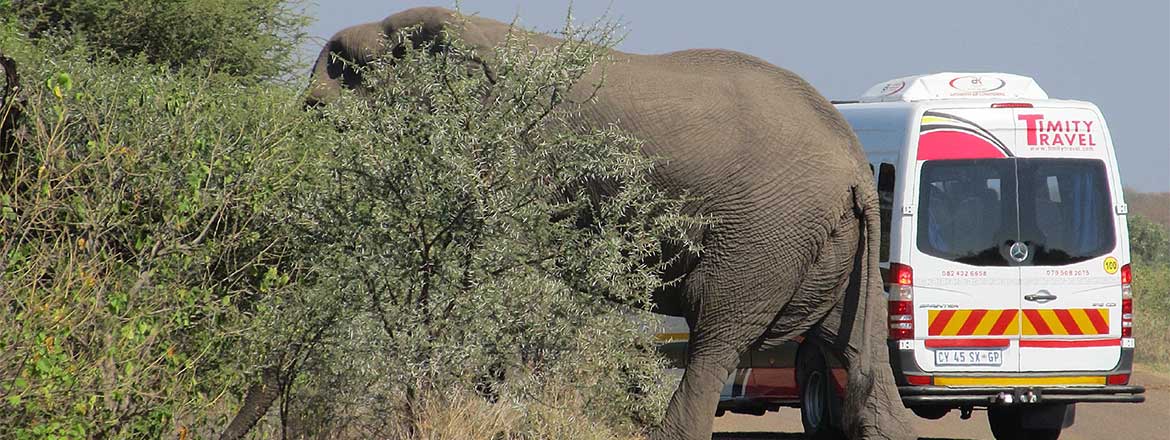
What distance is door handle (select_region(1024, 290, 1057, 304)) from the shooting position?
11883 mm

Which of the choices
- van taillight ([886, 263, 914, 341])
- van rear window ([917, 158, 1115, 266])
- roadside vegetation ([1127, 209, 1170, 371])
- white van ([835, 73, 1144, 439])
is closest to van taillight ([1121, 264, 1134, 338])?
white van ([835, 73, 1144, 439])

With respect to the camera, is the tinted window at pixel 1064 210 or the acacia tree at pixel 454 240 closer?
the acacia tree at pixel 454 240

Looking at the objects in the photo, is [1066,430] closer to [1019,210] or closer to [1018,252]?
[1018,252]

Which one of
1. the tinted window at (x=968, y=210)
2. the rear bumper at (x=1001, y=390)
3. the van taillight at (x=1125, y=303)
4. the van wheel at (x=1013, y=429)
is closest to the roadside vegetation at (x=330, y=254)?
the rear bumper at (x=1001, y=390)

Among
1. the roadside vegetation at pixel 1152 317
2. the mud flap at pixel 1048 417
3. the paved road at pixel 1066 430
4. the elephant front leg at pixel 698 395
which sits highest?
the elephant front leg at pixel 698 395

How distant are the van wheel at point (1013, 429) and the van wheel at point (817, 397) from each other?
1352 millimetres

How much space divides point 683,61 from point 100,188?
4020 millimetres

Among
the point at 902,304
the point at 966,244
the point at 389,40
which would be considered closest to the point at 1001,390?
the point at 902,304

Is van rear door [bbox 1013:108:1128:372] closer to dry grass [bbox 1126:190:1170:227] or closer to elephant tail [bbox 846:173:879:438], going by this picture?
elephant tail [bbox 846:173:879:438]

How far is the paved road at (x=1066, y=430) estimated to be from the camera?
44.5 ft

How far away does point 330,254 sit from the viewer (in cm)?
802

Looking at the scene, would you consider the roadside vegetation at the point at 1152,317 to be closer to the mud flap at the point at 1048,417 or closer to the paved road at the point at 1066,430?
the paved road at the point at 1066,430

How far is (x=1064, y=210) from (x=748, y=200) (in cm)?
309

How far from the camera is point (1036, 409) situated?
1303 centimetres
